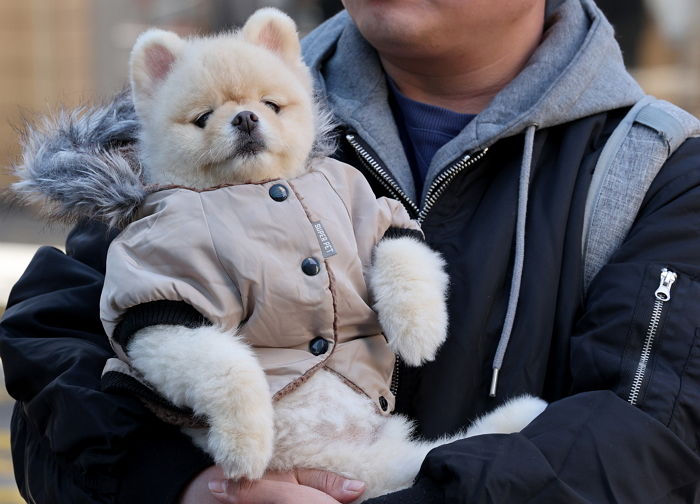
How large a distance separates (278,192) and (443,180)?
0.48 m

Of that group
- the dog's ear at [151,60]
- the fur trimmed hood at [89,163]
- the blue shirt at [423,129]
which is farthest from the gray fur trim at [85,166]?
the blue shirt at [423,129]

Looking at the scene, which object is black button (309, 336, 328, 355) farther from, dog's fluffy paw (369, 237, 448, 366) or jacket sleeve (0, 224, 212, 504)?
jacket sleeve (0, 224, 212, 504)

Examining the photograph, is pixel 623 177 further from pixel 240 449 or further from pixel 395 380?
pixel 240 449

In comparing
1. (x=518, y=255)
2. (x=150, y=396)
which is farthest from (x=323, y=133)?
(x=150, y=396)

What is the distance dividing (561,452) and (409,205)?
0.77 metres

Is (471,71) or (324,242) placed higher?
(471,71)

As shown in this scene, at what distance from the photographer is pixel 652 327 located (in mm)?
2072

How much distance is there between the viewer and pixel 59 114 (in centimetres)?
245

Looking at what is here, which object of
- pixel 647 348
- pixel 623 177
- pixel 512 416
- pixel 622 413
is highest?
pixel 623 177

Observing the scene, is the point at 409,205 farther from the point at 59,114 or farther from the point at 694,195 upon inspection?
the point at 59,114

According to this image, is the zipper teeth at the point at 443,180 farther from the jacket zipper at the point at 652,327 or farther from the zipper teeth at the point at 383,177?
the jacket zipper at the point at 652,327

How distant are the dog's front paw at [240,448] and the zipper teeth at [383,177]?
0.81 metres

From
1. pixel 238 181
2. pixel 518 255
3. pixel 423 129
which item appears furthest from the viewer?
pixel 423 129

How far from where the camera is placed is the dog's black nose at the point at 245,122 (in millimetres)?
2137
